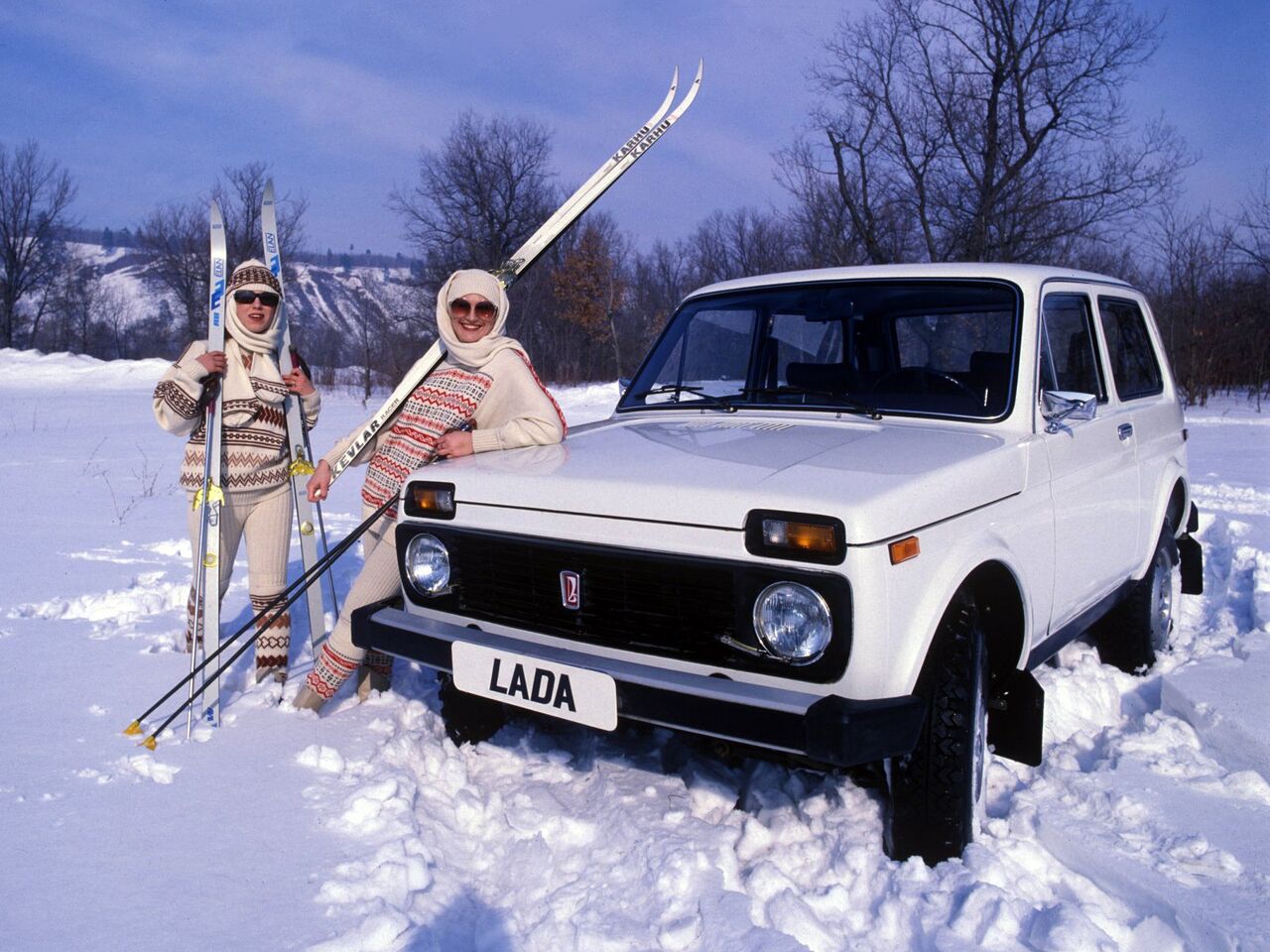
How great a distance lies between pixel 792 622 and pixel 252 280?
2787 millimetres

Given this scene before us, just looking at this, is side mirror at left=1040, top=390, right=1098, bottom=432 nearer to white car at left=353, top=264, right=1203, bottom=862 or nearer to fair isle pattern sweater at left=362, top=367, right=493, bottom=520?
white car at left=353, top=264, right=1203, bottom=862

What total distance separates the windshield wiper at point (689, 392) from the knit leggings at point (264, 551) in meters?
1.65

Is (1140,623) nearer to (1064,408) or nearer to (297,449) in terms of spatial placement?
(1064,408)

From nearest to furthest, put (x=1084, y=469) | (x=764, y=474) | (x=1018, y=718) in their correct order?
(x=764, y=474) < (x=1018, y=718) < (x=1084, y=469)

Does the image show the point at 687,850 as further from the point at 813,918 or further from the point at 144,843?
the point at 144,843

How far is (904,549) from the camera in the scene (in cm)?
241

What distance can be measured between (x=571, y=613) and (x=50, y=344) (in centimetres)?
5294

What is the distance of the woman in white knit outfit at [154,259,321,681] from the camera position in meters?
3.83

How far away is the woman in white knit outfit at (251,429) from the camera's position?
3828 millimetres

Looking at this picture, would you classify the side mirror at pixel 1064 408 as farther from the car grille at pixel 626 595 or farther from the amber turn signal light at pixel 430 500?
the amber turn signal light at pixel 430 500

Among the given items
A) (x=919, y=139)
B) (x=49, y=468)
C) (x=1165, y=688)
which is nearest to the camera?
(x=1165, y=688)

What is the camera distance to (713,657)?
102 inches

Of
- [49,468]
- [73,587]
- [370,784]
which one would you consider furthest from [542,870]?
[49,468]

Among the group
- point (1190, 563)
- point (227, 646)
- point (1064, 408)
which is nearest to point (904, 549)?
point (1064, 408)
